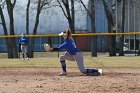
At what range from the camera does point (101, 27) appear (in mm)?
61812

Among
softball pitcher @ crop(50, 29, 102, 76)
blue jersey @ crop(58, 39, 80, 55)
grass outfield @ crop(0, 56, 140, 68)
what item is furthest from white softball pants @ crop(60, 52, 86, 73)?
grass outfield @ crop(0, 56, 140, 68)

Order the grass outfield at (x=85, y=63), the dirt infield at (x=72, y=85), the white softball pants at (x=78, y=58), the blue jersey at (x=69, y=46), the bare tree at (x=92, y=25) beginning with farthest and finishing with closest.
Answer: the bare tree at (x=92, y=25) → the grass outfield at (x=85, y=63) → the white softball pants at (x=78, y=58) → the blue jersey at (x=69, y=46) → the dirt infield at (x=72, y=85)

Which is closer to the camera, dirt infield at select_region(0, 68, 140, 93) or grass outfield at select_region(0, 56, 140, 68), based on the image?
dirt infield at select_region(0, 68, 140, 93)

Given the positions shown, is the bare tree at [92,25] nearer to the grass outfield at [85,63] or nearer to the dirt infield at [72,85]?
the grass outfield at [85,63]

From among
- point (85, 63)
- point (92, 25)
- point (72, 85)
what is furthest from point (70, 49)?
point (92, 25)

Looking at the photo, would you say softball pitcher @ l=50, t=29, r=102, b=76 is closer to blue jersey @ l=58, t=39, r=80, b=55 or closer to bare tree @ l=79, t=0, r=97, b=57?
blue jersey @ l=58, t=39, r=80, b=55

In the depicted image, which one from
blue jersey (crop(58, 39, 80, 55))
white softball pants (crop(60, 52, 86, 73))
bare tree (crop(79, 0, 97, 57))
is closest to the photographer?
blue jersey (crop(58, 39, 80, 55))

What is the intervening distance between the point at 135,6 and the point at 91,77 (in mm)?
36000

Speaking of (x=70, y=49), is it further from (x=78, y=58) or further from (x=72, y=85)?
(x=72, y=85)

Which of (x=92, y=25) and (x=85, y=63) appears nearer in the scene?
(x=85, y=63)

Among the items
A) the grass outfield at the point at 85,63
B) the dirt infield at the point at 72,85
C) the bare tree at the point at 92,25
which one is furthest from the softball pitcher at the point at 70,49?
the bare tree at the point at 92,25

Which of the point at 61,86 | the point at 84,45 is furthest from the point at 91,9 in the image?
the point at 61,86

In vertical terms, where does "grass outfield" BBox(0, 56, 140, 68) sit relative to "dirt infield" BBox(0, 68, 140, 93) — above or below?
below

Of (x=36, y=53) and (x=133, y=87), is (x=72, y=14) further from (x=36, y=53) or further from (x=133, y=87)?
A: (x=133, y=87)
